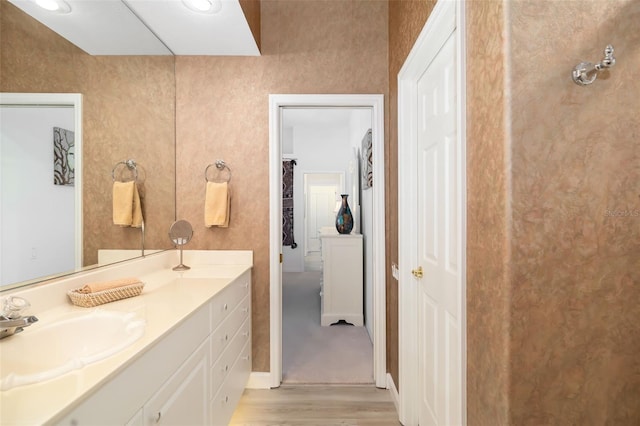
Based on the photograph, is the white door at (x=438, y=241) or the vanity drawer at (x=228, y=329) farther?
the vanity drawer at (x=228, y=329)

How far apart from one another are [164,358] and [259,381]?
1.40m

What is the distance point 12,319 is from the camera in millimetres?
922

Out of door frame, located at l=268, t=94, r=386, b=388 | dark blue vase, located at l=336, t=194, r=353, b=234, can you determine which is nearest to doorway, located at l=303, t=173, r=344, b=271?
dark blue vase, located at l=336, t=194, r=353, b=234

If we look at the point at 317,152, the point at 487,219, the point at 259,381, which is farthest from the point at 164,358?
the point at 317,152

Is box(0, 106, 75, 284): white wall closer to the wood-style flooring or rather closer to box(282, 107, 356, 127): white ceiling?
the wood-style flooring

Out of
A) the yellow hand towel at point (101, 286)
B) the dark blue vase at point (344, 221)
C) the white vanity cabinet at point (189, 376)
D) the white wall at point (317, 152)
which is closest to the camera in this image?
the white vanity cabinet at point (189, 376)

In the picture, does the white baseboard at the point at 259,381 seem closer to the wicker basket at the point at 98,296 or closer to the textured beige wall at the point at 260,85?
the textured beige wall at the point at 260,85

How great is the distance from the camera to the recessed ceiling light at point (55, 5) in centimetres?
120

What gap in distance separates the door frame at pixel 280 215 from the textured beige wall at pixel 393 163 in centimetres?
4

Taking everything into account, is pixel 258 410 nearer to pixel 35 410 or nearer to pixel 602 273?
pixel 35 410

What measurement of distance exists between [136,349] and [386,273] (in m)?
Answer: 1.68

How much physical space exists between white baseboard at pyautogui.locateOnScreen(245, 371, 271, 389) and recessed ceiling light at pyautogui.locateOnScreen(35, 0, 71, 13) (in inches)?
92.9

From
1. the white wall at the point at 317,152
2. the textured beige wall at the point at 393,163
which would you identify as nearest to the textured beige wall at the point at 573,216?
the textured beige wall at the point at 393,163

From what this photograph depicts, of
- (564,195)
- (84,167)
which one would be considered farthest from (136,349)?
(564,195)
